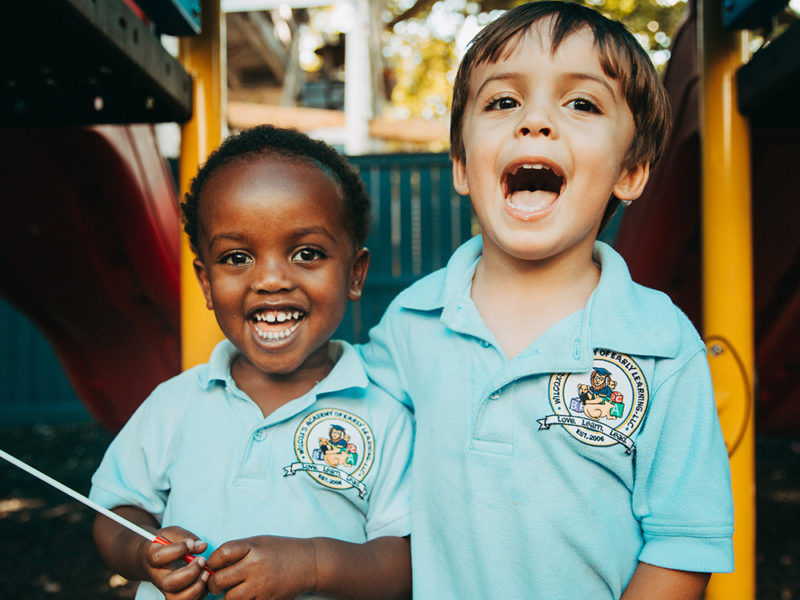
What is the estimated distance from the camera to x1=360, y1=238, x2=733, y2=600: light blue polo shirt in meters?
1.02

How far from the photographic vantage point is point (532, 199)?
3.59 ft

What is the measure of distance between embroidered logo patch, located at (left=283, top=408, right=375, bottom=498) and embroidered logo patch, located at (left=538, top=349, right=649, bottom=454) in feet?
1.09

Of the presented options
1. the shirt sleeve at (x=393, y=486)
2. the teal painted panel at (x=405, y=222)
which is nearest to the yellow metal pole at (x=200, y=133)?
the shirt sleeve at (x=393, y=486)

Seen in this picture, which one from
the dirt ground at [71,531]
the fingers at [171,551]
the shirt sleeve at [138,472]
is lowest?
the dirt ground at [71,531]

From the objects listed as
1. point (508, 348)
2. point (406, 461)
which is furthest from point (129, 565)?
point (508, 348)

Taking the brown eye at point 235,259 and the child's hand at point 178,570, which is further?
the brown eye at point 235,259

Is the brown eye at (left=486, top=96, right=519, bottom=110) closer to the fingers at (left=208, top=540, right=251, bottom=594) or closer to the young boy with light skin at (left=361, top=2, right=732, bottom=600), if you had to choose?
the young boy with light skin at (left=361, top=2, right=732, bottom=600)

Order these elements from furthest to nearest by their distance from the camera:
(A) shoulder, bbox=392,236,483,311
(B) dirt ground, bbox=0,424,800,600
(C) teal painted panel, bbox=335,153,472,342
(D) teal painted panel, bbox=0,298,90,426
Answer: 1. (D) teal painted panel, bbox=0,298,90,426
2. (C) teal painted panel, bbox=335,153,472,342
3. (B) dirt ground, bbox=0,424,800,600
4. (A) shoulder, bbox=392,236,483,311

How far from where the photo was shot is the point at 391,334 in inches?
51.0

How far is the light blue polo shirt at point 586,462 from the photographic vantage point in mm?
1021

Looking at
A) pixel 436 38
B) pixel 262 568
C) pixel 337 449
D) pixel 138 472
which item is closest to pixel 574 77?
pixel 337 449

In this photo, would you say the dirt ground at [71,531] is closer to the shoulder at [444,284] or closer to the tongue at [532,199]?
the shoulder at [444,284]

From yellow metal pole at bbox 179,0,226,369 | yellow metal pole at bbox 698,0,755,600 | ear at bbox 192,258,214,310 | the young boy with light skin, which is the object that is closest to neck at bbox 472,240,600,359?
the young boy with light skin

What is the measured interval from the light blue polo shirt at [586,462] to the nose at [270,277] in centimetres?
36
